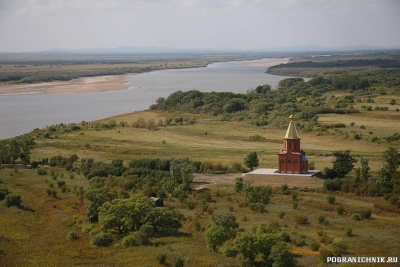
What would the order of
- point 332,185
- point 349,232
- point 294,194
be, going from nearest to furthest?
point 349,232
point 294,194
point 332,185

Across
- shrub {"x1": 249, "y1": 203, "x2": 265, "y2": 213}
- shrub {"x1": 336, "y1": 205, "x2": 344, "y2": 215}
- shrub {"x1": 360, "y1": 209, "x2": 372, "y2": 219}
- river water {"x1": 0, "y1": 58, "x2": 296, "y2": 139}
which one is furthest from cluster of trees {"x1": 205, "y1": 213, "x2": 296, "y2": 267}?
river water {"x1": 0, "y1": 58, "x2": 296, "y2": 139}

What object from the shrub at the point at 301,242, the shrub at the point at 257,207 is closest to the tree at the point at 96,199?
the shrub at the point at 257,207

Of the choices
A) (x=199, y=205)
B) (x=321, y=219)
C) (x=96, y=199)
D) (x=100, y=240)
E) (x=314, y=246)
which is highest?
(x=96, y=199)

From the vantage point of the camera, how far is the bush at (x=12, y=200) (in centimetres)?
3117

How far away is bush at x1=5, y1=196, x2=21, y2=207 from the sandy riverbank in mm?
71751

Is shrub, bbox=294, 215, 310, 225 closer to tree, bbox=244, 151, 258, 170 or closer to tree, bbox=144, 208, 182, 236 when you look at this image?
tree, bbox=144, 208, 182, 236

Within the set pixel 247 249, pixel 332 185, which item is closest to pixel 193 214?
pixel 247 249

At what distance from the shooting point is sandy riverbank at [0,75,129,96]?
340 ft

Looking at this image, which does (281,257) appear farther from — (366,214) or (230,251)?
(366,214)

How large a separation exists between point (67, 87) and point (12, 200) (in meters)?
81.9

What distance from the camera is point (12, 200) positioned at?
102 ft

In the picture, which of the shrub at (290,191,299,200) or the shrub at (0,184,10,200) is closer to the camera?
the shrub at (290,191,299,200)

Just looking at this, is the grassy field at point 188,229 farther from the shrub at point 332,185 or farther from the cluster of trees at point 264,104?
the cluster of trees at point 264,104

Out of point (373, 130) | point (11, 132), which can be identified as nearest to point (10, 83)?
point (11, 132)
